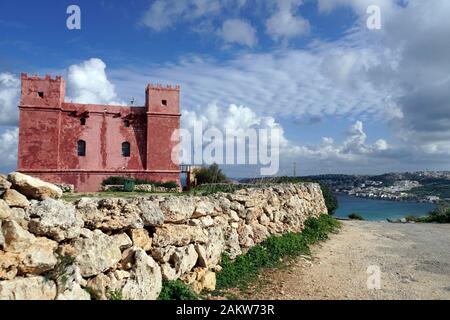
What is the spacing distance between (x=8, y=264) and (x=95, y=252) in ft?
3.78

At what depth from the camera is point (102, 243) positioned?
521 cm

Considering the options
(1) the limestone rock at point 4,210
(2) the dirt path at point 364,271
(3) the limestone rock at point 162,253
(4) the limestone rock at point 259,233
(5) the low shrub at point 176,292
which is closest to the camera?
(1) the limestone rock at point 4,210

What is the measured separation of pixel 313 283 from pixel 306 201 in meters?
7.96

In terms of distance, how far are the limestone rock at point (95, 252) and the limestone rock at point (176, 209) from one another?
146cm

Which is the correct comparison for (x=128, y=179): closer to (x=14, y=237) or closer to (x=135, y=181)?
(x=135, y=181)

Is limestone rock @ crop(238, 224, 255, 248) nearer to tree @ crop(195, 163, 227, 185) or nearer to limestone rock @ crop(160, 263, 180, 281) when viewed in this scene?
limestone rock @ crop(160, 263, 180, 281)

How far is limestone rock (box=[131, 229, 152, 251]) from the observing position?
595 centimetres

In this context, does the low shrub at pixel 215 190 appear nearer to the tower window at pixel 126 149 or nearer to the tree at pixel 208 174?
the tree at pixel 208 174

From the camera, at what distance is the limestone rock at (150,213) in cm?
623

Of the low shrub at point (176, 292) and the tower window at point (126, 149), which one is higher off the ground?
the tower window at point (126, 149)

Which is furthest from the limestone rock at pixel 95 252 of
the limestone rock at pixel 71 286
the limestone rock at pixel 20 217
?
the limestone rock at pixel 20 217

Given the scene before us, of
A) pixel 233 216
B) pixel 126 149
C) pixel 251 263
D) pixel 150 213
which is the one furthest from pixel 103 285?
pixel 126 149

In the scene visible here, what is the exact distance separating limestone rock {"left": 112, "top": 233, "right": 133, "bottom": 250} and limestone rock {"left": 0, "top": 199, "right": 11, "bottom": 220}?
1.56 m
